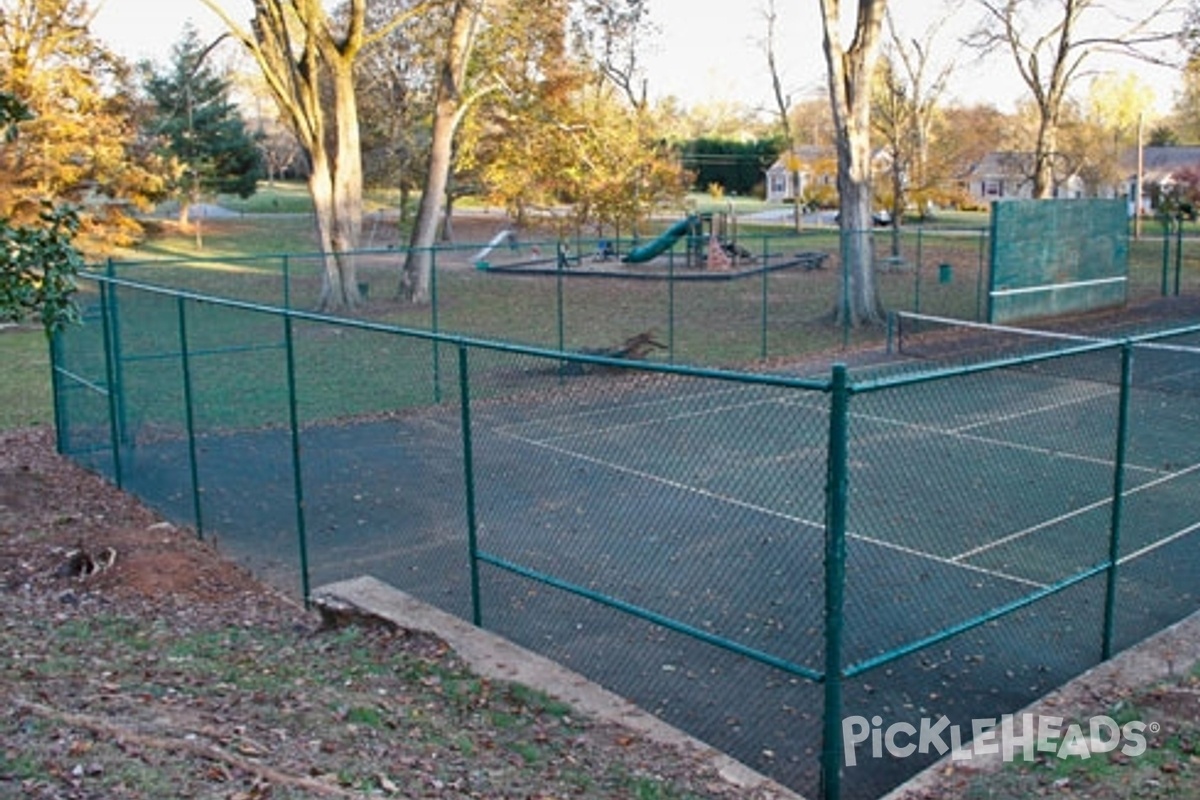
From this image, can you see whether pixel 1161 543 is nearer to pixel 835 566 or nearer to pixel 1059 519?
pixel 1059 519

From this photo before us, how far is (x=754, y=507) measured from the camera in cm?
1078

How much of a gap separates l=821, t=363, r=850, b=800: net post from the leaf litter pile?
0.54 m

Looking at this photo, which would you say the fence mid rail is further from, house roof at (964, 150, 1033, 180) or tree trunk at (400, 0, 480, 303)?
house roof at (964, 150, 1033, 180)

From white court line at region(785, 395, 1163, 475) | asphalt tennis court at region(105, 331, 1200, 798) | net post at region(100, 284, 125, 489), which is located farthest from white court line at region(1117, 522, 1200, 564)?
net post at region(100, 284, 125, 489)

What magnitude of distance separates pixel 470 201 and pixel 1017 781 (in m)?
71.3

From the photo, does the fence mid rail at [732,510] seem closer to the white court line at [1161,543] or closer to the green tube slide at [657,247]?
the white court line at [1161,543]

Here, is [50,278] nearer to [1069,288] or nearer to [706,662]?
[706,662]

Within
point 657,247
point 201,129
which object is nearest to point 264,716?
point 657,247

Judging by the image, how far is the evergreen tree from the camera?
50.4m

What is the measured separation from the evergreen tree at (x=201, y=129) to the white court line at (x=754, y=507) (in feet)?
133

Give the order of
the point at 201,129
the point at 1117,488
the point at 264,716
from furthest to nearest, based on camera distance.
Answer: the point at 201,129
the point at 1117,488
the point at 264,716

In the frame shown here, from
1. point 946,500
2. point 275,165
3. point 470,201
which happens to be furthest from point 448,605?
point 275,165

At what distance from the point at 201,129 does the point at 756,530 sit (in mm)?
48724

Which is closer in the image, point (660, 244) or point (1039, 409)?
point (1039, 409)
